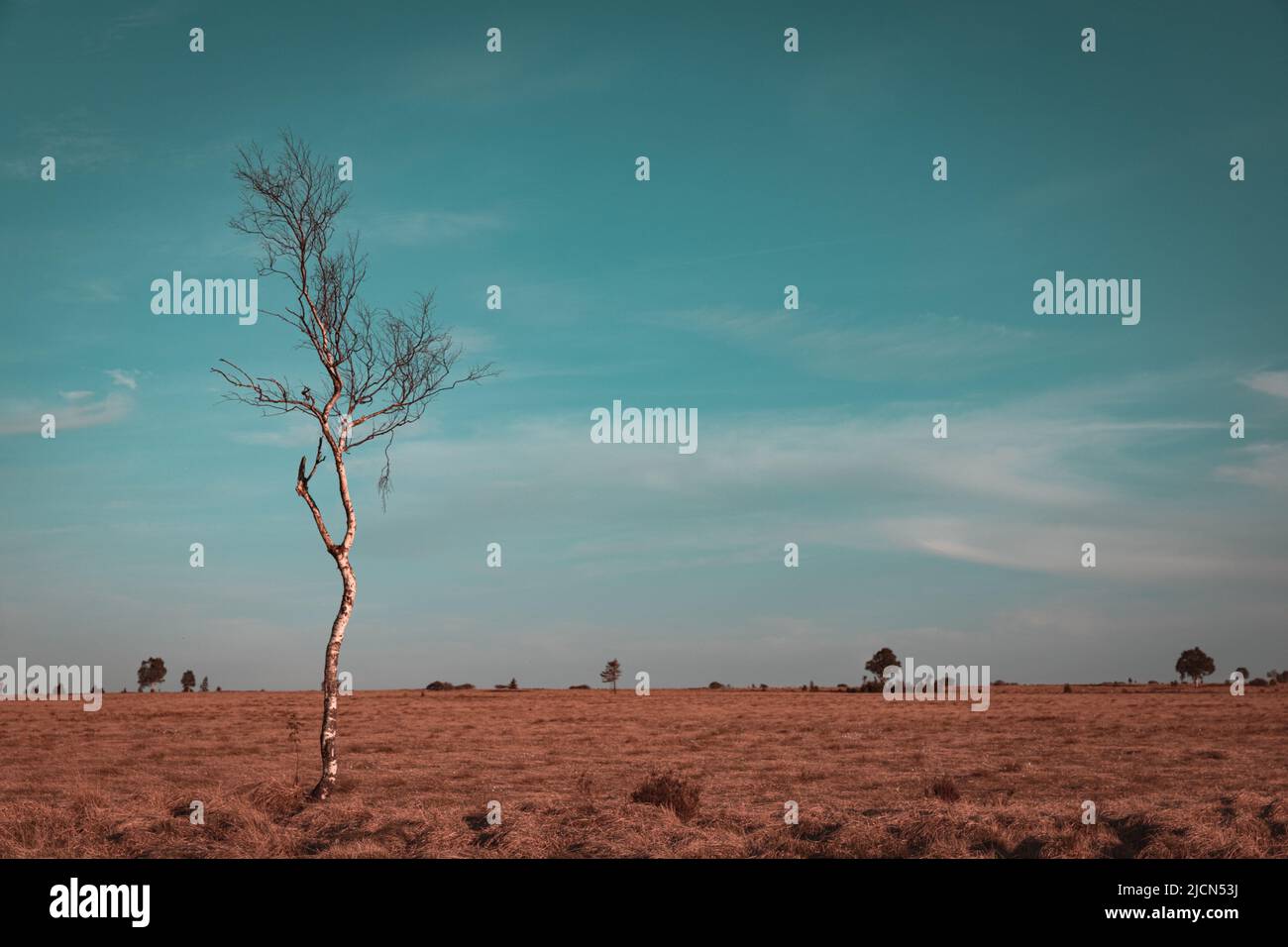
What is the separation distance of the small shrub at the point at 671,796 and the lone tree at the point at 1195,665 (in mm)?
97108

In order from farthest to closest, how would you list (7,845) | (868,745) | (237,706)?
(237,706) → (868,745) → (7,845)

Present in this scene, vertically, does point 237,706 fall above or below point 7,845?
below

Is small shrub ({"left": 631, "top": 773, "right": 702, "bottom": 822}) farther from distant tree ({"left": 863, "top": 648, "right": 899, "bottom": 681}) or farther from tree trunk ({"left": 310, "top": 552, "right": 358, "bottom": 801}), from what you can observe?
distant tree ({"left": 863, "top": 648, "right": 899, "bottom": 681})

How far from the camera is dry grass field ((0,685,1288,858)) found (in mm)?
12578

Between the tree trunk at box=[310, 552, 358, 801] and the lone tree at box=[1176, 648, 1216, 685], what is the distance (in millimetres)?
100419

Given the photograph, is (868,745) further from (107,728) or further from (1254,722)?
(107,728)

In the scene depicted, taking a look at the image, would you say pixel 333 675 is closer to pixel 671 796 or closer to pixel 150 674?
pixel 671 796

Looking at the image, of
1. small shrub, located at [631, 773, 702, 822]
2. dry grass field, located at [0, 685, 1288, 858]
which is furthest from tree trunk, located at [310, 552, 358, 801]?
small shrub, located at [631, 773, 702, 822]

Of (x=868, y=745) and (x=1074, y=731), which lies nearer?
(x=868, y=745)

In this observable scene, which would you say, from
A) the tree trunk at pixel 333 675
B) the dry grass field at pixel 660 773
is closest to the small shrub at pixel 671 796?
the dry grass field at pixel 660 773
